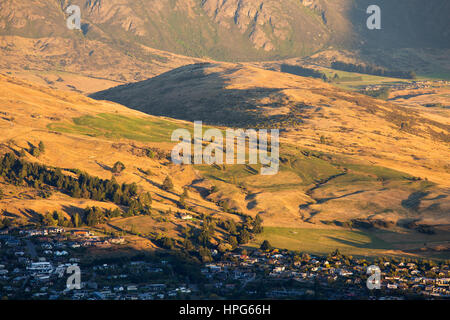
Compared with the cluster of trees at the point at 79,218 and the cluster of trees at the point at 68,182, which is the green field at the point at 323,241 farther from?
the cluster of trees at the point at 68,182

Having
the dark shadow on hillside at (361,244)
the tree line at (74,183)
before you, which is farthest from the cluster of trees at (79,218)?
the dark shadow on hillside at (361,244)

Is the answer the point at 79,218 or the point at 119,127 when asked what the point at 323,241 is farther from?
the point at 119,127

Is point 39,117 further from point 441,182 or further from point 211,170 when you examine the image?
point 441,182

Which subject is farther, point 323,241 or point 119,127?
point 119,127

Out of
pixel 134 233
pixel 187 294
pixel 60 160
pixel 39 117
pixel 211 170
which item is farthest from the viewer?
pixel 39 117

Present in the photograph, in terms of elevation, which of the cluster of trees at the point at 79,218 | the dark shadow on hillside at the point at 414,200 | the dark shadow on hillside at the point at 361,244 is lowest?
the dark shadow on hillside at the point at 361,244

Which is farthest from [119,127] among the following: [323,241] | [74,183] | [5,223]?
[323,241]

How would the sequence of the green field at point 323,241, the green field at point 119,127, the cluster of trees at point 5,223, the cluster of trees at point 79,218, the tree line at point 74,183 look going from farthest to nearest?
the green field at point 119,127
the tree line at point 74,183
the green field at point 323,241
the cluster of trees at point 79,218
the cluster of trees at point 5,223

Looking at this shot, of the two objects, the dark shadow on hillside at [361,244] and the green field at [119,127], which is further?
the green field at [119,127]

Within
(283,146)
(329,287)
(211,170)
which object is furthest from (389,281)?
(283,146)
